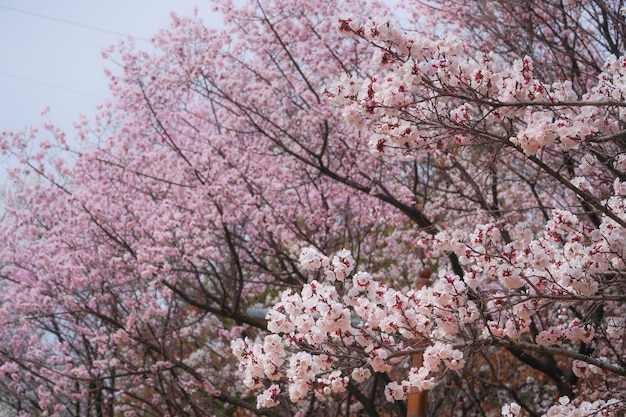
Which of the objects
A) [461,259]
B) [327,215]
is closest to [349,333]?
[461,259]

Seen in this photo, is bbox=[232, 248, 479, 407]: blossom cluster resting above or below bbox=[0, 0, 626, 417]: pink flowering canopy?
below

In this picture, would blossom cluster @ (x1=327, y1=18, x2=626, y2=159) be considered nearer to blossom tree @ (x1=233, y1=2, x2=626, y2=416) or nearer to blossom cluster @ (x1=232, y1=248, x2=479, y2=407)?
blossom tree @ (x1=233, y1=2, x2=626, y2=416)

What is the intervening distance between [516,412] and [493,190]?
3889mm

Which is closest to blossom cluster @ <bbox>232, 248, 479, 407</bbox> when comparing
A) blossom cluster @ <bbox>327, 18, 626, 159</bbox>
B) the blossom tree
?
the blossom tree

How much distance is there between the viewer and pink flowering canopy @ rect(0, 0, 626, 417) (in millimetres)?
3164

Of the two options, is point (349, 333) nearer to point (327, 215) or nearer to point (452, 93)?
point (452, 93)

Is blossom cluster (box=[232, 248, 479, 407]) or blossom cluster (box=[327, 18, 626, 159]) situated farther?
blossom cluster (box=[232, 248, 479, 407])

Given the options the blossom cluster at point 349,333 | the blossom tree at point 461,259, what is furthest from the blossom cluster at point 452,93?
the blossom cluster at point 349,333

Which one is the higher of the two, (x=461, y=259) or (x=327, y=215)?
(x=327, y=215)

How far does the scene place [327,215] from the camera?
26.3 feet

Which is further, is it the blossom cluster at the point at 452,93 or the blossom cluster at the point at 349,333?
the blossom cluster at the point at 349,333

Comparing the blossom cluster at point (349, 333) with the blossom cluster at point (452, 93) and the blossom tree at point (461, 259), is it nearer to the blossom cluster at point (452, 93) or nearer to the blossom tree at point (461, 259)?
the blossom tree at point (461, 259)

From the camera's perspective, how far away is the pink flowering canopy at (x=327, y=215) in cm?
316

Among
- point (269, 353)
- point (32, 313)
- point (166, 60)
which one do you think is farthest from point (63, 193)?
point (269, 353)
